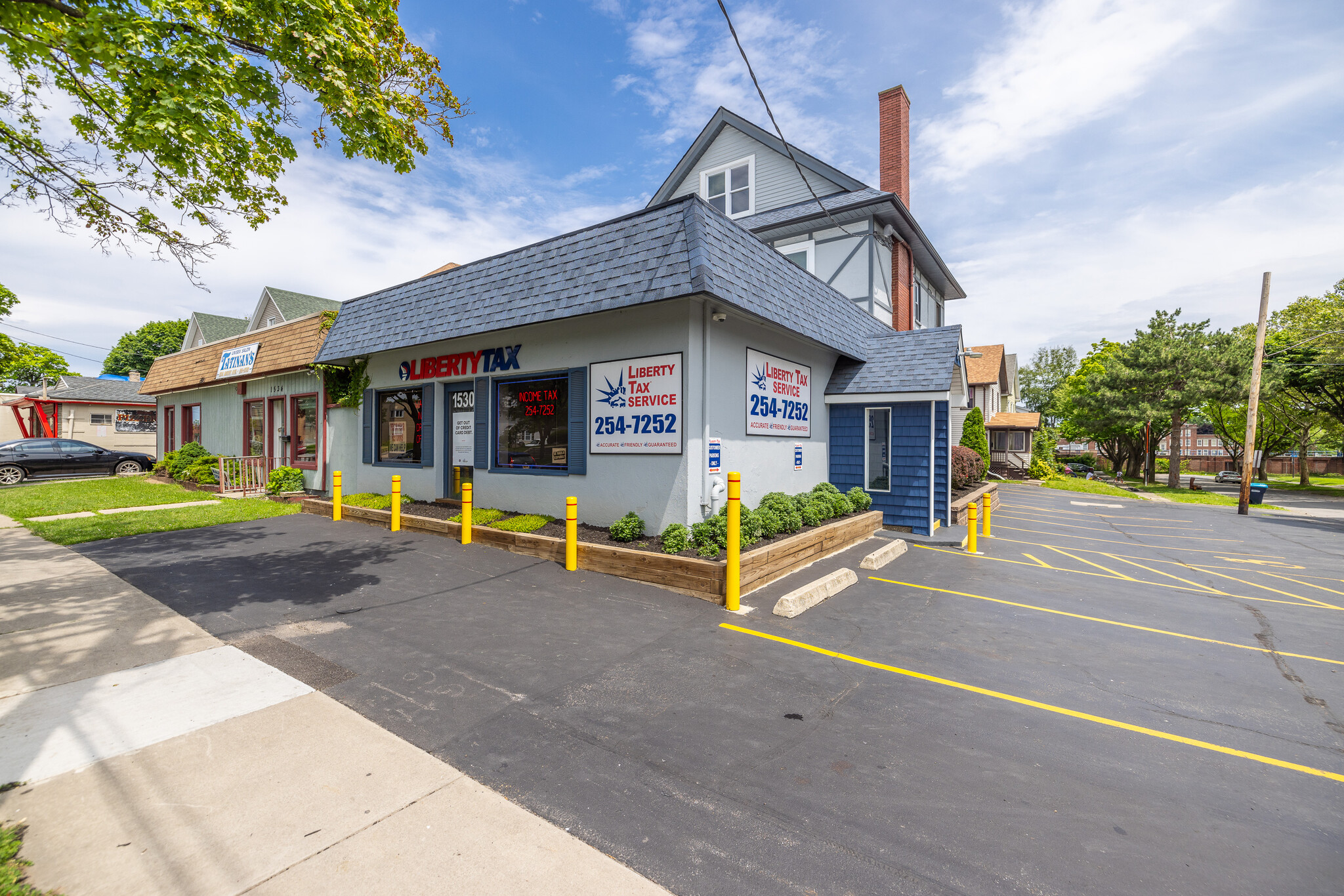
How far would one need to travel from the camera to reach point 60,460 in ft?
69.4

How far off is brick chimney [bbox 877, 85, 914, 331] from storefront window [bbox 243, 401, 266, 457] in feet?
68.2

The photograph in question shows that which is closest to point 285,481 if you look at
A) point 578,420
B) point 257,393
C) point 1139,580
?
point 257,393

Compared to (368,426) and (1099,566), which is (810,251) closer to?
(1099,566)

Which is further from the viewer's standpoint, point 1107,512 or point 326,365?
point 1107,512

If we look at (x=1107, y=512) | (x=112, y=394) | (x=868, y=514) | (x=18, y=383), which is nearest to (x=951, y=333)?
(x=868, y=514)

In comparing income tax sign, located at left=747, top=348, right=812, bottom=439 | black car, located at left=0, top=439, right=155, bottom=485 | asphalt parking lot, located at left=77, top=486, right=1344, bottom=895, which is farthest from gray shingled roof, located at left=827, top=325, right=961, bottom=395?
black car, located at left=0, top=439, right=155, bottom=485

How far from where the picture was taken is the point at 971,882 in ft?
8.08

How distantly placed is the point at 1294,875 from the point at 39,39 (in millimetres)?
11043

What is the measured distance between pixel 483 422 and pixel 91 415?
3650 centimetres

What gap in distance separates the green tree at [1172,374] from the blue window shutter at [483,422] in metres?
31.0

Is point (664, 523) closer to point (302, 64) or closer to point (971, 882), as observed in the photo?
point (971, 882)

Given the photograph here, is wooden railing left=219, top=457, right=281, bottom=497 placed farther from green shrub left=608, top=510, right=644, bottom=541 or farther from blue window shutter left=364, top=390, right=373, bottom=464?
green shrub left=608, top=510, right=644, bottom=541

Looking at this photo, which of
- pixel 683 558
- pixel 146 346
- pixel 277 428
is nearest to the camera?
pixel 683 558

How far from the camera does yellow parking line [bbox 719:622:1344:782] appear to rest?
3477mm
